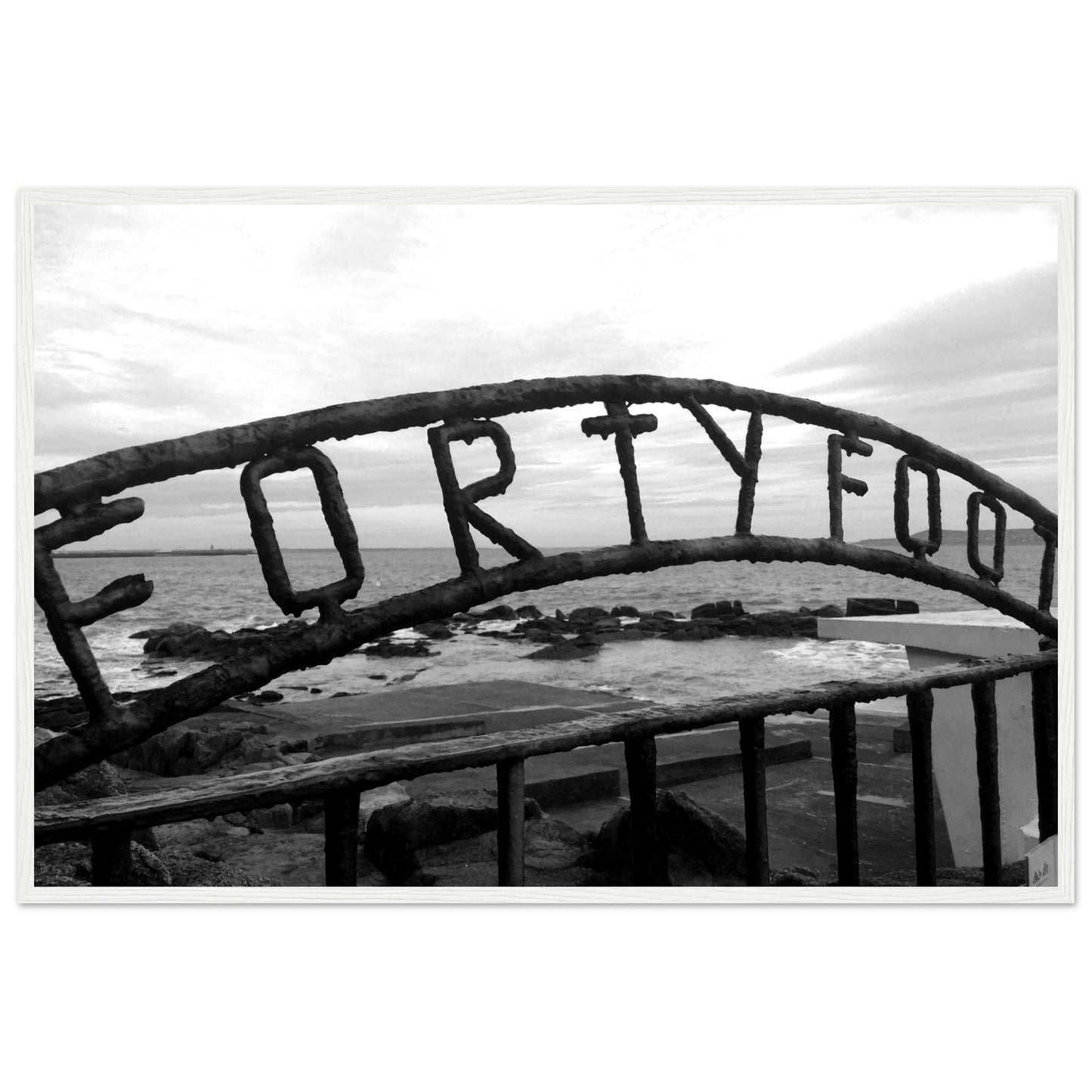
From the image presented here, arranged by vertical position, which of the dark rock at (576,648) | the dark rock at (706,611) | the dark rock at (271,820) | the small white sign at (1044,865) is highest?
the dark rock at (706,611)

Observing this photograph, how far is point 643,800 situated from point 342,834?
0.41 m

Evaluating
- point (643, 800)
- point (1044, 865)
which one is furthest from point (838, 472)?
point (1044, 865)

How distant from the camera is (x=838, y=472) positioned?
1.33m

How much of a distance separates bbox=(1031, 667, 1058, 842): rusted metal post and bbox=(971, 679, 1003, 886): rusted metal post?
0.08m

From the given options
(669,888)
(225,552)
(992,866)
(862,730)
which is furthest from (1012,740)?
(225,552)

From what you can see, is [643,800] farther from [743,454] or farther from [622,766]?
[622,766]

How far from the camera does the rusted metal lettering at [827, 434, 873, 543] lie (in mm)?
1287

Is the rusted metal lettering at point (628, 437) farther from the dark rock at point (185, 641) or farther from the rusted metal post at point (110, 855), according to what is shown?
the dark rock at point (185, 641)

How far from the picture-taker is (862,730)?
168 inches

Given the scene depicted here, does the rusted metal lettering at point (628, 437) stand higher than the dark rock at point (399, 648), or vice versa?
the rusted metal lettering at point (628, 437)

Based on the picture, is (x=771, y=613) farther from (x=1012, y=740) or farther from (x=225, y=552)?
(x=225, y=552)

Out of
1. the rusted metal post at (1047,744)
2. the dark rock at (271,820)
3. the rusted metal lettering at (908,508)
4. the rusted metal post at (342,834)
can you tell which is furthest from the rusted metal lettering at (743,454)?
the dark rock at (271,820)

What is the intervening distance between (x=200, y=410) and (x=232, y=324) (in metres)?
0.20

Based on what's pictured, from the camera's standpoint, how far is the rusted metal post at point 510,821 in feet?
3.55
